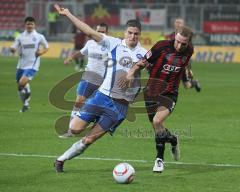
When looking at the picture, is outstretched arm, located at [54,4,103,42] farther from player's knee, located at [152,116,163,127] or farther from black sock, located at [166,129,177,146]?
black sock, located at [166,129,177,146]

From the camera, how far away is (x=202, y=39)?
172ft

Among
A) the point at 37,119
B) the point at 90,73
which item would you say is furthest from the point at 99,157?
the point at 37,119

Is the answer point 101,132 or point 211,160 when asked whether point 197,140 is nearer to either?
point 211,160

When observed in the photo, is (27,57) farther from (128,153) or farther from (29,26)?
(128,153)

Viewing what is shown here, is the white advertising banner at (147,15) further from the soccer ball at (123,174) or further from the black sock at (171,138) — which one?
the soccer ball at (123,174)

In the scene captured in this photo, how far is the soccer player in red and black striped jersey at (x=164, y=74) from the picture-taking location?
1245 cm

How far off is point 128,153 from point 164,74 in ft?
7.40

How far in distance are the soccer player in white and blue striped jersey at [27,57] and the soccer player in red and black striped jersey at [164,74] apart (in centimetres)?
976

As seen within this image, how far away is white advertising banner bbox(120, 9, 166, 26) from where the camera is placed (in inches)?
2117

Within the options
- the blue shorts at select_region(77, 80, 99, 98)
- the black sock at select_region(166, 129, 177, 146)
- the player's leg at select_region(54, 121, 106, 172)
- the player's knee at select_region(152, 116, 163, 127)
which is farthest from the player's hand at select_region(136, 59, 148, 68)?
the blue shorts at select_region(77, 80, 99, 98)

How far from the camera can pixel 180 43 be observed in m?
12.4

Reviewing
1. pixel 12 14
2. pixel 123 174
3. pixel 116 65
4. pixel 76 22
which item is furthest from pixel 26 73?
pixel 12 14

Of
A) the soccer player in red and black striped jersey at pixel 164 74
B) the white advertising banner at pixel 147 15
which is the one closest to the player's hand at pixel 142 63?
the soccer player in red and black striped jersey at pixel 164 74

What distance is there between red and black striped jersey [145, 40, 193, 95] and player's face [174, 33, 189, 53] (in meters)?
0.08
